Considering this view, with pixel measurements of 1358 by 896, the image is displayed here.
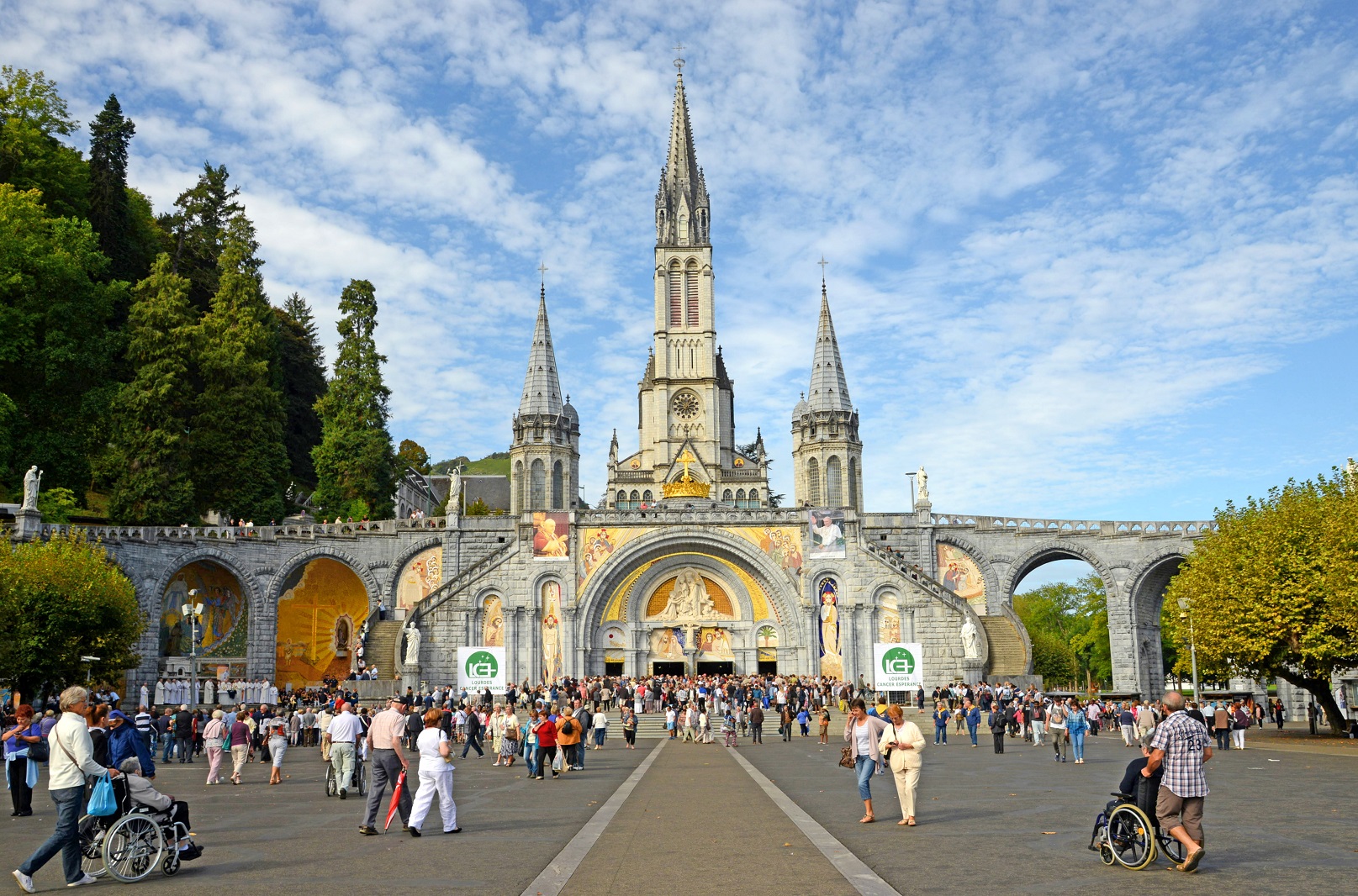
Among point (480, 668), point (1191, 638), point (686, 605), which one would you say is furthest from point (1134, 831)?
point (686, 605)

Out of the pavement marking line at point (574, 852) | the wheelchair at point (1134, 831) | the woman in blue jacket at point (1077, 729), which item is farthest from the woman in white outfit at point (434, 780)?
the woman in blue jacket at point (1077, 729)

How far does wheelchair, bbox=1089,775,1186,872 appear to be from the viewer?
9047 mm

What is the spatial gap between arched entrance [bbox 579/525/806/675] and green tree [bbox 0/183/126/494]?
825 inches

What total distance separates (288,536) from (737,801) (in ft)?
115

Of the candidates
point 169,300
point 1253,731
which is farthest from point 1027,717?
point 169,300

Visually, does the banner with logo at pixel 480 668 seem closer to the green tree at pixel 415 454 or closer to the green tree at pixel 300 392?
the green tree at pixel 300 392

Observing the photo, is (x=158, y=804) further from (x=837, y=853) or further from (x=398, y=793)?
(x=837, y=853)

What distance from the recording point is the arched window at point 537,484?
6200cm

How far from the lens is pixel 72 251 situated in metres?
43.5

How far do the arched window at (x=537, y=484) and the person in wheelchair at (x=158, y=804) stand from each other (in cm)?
5246

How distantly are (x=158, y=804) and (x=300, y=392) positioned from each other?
193ft

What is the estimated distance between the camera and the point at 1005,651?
44.2 metres

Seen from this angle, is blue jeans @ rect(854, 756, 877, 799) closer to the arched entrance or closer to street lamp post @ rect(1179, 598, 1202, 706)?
street lamp post @ rect(1179, 598, 1202, 706)

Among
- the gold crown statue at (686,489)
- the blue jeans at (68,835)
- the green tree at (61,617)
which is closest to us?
the blue jeans at (68,835)
